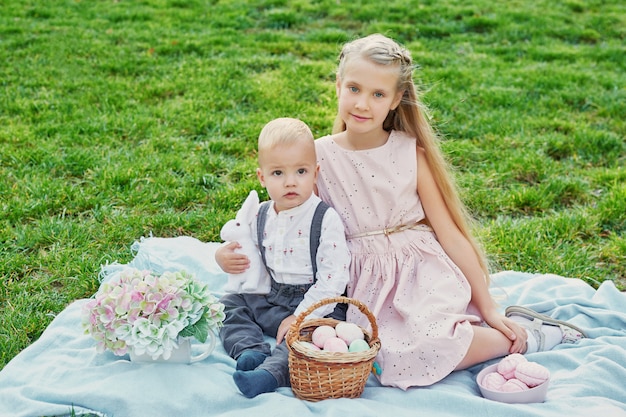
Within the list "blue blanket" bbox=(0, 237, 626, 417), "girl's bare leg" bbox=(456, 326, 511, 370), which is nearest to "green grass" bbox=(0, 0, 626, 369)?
"blue blanket" bbox=(0, 237, 626, 417)

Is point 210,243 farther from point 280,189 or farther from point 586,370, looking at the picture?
point 586,370

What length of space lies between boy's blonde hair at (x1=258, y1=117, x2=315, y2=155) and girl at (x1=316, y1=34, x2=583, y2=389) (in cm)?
23

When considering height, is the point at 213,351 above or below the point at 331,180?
below

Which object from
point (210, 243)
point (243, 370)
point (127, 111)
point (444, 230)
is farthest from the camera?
point (127, 111)

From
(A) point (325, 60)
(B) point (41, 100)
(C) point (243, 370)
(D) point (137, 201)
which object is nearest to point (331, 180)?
(C) point (243, 370)

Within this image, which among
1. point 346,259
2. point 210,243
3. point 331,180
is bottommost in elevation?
point 210,243

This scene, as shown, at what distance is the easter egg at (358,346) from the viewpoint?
2539mm

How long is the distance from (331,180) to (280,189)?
333 mm

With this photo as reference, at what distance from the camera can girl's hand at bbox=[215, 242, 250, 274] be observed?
9.70 feet

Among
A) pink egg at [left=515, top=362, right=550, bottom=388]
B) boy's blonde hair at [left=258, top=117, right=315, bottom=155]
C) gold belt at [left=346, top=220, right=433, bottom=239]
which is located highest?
boy's blonde hair at [left=258, top=117, right=315, bottom=155]

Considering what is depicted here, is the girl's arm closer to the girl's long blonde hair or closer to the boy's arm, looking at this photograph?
the girl's long blonde hair

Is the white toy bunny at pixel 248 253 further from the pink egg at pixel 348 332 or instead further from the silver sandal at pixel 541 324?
the silver sandal at pixel 541 324

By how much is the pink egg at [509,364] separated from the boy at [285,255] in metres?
0.62

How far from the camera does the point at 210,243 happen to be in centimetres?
377
